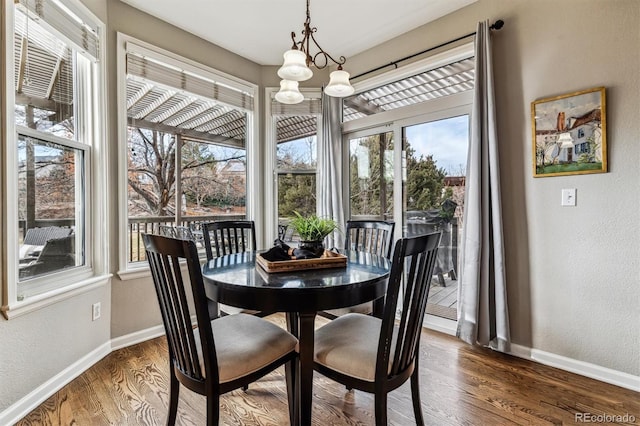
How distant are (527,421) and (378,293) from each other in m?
1.07

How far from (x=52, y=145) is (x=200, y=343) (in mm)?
1727

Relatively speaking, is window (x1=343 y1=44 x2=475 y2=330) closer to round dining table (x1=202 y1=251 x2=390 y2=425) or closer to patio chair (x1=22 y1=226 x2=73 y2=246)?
round dining table (x1=202 y1=251 x2=390 y2=425)

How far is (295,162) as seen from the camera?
3.68 metres

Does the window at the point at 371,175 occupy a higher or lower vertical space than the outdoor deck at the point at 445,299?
higher

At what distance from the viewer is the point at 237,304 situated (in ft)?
4.40

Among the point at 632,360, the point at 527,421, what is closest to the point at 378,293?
the point at 527,421

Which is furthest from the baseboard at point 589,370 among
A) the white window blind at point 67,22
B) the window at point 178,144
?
the white window blind at point 67,22

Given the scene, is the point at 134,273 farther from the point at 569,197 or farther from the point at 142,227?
the point at 569,197

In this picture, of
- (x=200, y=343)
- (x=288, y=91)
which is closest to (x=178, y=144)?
(x=288, y=91)

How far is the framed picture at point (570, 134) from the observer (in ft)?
6.53

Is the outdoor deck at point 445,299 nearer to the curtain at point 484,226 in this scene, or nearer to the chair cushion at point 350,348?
the curtain at point 484,226

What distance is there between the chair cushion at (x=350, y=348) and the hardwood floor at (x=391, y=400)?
0.51 m

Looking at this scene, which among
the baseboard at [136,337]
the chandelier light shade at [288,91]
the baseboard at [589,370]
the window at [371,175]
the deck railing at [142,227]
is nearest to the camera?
the baseboard at [589,370]

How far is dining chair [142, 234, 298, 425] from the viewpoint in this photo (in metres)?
1.20
